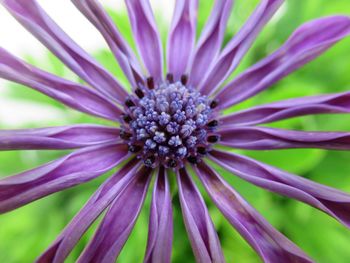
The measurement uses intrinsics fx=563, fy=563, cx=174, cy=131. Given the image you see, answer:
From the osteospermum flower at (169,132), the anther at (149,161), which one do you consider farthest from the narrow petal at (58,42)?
the anther at (149,161)

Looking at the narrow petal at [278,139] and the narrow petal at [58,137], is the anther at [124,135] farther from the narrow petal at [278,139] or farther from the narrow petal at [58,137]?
the narrow petal at [278,139]

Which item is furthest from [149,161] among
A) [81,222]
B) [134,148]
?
[81,222]

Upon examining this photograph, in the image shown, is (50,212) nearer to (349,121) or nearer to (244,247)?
(244,247)

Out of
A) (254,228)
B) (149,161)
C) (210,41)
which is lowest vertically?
(254,228)

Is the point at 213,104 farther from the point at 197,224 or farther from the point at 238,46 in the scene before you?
the point at 197,224

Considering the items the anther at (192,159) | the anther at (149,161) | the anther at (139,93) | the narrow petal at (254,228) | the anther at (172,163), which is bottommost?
the narrow petal at (254,228)
